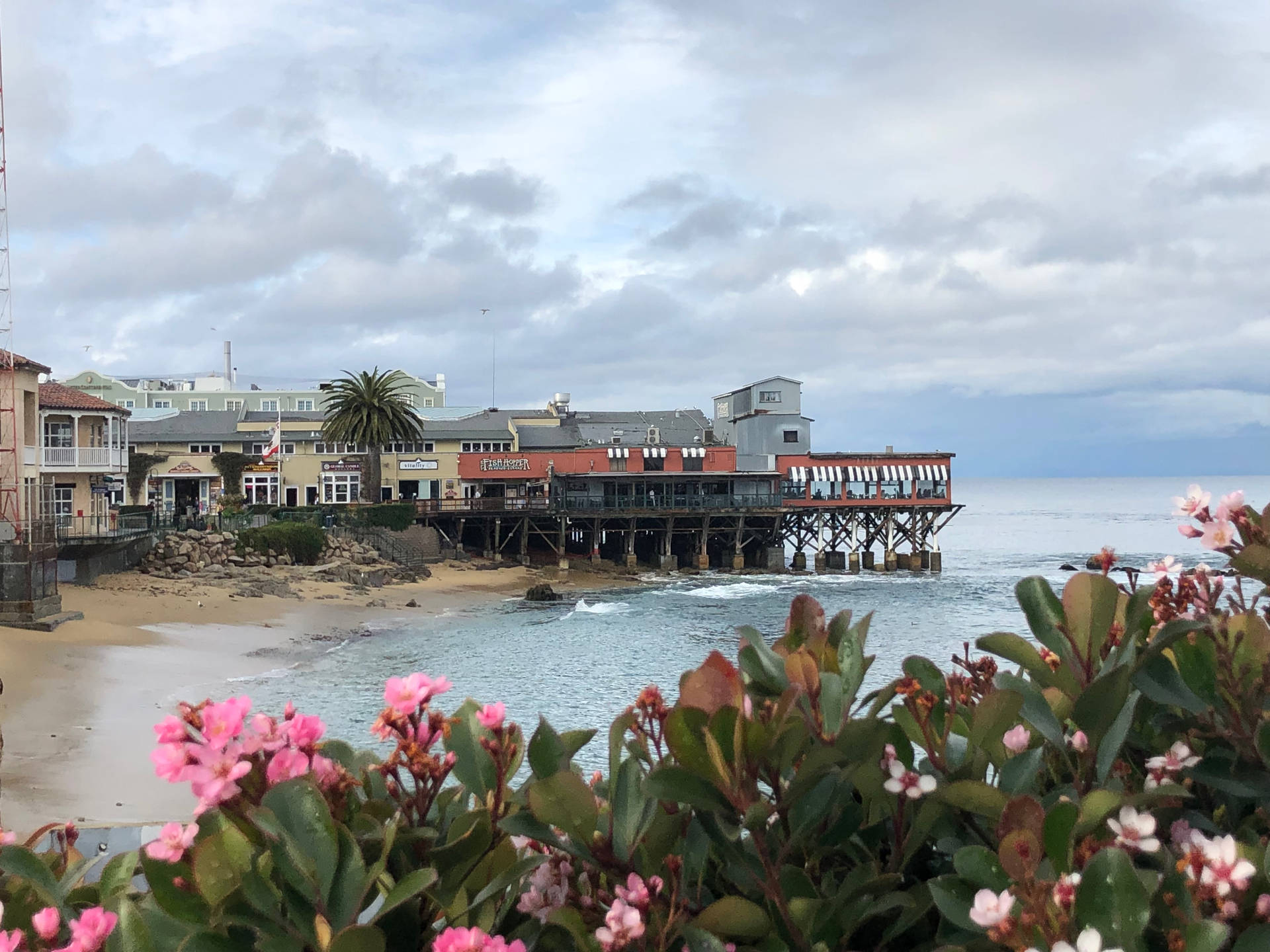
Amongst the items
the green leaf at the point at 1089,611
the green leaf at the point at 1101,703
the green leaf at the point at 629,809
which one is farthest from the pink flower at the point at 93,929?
the green leaf at the point at 1089,611

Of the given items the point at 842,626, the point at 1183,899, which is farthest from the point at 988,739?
the point at 1183,899

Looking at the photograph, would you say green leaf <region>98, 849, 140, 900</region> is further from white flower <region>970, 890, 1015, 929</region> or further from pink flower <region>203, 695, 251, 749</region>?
white flower <region>970, 890, 1015, 929</region>

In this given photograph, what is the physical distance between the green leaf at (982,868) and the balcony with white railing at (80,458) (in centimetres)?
4387

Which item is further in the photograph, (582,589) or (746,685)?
(582,589)

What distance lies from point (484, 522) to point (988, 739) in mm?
62622

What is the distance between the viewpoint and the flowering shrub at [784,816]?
1.66m

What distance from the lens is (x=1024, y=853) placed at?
1542 millimetres

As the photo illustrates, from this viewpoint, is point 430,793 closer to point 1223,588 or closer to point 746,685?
point 746,685

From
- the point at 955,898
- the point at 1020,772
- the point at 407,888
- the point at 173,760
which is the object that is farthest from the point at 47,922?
the point at 1020,772

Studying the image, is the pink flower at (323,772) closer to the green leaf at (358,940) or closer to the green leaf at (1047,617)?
the green leaf at (358,940)

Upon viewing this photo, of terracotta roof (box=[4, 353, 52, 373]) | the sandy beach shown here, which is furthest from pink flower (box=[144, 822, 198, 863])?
terracotta roof (box=[4, 353, 52, 373])

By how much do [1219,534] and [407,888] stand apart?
5.79 ft

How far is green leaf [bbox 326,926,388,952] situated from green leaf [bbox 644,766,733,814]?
0.49 metres

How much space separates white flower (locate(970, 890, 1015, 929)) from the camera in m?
1.48
